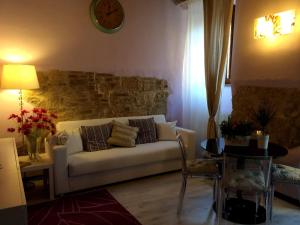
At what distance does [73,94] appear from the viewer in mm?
3830

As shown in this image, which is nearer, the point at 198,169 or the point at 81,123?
the point at 198,169

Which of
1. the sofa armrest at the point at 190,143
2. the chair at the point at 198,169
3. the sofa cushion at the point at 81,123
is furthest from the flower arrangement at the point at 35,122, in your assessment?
the sofa armrest at the point at 190,143

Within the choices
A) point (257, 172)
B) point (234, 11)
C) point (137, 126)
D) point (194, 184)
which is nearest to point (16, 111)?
point (137, 126)

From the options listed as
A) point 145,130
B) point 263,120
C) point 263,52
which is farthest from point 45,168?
point 263,52

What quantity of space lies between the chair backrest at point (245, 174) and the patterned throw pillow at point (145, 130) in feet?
5.47

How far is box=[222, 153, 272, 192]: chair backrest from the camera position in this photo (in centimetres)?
229

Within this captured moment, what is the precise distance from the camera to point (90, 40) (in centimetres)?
389

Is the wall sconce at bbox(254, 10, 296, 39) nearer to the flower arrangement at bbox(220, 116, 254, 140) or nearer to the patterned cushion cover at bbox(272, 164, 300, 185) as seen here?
the flower arrangement at bbox(220, 116, 254, 140)

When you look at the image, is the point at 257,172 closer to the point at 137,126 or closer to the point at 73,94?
the point at 137,126

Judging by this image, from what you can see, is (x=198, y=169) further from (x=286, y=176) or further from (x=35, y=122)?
(x=35, y=122)

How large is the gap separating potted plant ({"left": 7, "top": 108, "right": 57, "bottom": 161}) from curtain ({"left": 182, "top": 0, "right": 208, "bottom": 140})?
7.54 feet

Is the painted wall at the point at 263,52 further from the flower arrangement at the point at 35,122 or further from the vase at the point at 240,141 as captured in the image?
the flower arrangement at the point at 35,122

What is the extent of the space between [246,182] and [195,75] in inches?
100

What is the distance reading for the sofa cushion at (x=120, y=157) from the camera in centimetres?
A: 309
